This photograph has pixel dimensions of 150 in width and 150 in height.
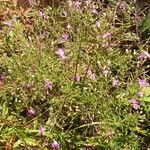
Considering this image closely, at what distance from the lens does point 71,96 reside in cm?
255

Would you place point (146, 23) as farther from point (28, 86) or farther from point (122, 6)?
point (28, 86)

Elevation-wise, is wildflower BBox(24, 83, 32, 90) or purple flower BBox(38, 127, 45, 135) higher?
wildflower BBox(24, 83, 32, 90)

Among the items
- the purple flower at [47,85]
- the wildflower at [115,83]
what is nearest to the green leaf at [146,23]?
the wildflower at [115,83]

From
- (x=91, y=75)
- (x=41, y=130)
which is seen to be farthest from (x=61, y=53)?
(x=41, y=130)

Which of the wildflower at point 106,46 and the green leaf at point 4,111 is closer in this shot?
the green leaf at point 4,111

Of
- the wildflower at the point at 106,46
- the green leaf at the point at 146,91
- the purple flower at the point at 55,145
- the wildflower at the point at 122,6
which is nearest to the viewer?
the purple flower at the point at 55,145

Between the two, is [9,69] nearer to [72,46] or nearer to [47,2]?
[72,46]

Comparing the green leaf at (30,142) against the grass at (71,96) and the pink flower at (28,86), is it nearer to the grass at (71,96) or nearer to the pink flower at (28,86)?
the grass at (71,96)

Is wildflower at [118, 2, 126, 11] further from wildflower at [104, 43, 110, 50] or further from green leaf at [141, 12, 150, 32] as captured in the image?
wildflower at [104, 43, 110, 50]

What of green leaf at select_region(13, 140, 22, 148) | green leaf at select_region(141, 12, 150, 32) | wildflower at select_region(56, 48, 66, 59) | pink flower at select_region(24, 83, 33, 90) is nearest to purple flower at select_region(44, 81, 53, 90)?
pink flower at select_region(24, 83, 33, 90)

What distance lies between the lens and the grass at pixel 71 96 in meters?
2.52

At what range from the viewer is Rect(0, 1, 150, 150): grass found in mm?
2518

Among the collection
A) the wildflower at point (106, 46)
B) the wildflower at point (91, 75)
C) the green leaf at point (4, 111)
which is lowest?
the green leaf at point (4, 111)

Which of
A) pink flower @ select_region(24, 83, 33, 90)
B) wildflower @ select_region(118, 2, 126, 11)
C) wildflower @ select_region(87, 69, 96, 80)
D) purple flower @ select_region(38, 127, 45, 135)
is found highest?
wildflower @ select_region(118, 2, 126, 11)
